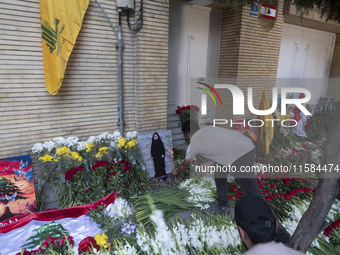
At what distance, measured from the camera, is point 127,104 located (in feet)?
16.6

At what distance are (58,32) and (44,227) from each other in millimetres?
2961

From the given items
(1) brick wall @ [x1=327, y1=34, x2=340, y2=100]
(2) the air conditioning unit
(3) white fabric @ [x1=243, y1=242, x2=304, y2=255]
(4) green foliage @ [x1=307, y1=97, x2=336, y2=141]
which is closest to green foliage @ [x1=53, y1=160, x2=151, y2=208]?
(3) white fabric @ [x1=243, y1=242, x2=304, y2=255]

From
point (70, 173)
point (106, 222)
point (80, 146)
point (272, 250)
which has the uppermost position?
point (272, 250)

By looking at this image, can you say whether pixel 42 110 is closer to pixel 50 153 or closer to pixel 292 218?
pixel 50 153

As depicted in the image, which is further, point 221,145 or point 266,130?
point 266,130

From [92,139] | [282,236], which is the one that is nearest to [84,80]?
[92,139]

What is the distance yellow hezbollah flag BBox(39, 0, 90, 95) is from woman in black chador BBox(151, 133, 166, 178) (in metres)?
2.11

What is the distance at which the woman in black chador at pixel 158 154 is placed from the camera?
495cm

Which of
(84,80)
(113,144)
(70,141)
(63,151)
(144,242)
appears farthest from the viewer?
(113,144)

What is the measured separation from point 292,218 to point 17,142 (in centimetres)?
429

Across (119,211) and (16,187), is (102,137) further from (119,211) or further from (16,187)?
(119,211)

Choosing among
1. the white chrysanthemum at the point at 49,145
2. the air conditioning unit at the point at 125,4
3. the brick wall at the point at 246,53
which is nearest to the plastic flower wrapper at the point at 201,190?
the white chrysanthemum at the point at 49,145

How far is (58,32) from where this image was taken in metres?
3.87

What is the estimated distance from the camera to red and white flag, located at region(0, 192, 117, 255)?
2.83 metres
